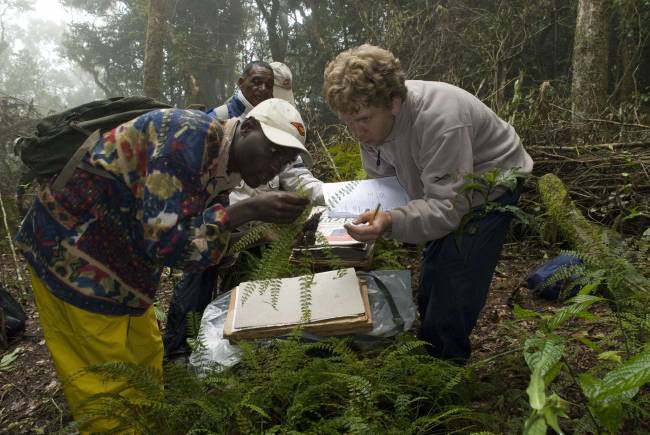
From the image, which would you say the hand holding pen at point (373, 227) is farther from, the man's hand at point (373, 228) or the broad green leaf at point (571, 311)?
the broad green leaf at point (571, 311)

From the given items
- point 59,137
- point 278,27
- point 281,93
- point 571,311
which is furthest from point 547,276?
point 278,27

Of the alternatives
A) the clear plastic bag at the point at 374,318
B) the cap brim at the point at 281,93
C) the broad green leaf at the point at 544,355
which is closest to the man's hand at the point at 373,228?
the clear plastic bag at the point at 374,318

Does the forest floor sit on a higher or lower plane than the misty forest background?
lower

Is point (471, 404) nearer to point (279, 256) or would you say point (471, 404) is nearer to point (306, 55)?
point (279, 256)

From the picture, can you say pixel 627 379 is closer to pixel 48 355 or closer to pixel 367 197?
pixel 367 197

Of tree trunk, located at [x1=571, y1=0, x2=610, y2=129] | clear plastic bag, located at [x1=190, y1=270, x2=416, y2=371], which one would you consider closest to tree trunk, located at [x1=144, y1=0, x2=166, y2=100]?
tree trunk, located at [x1=571, y1=0, x2=610, y2=129]

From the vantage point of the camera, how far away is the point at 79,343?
2.18 metres

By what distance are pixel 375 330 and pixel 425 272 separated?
41cm

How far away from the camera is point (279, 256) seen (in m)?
1.99

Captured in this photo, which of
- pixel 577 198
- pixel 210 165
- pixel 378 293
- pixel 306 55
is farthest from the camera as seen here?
pixel 306 55

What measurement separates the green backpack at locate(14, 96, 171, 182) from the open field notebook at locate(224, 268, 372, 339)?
958mm

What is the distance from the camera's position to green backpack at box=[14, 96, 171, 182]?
1.94m

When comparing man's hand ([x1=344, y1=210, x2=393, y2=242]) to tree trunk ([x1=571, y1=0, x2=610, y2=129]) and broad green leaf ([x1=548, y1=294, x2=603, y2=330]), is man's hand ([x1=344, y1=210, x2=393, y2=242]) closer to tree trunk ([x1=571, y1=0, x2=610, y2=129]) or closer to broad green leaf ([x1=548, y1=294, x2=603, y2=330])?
broad green leaf ([x1=548, y1=294, x2=603, y2=330])

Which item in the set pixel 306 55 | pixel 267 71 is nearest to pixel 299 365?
pixel 267 71
